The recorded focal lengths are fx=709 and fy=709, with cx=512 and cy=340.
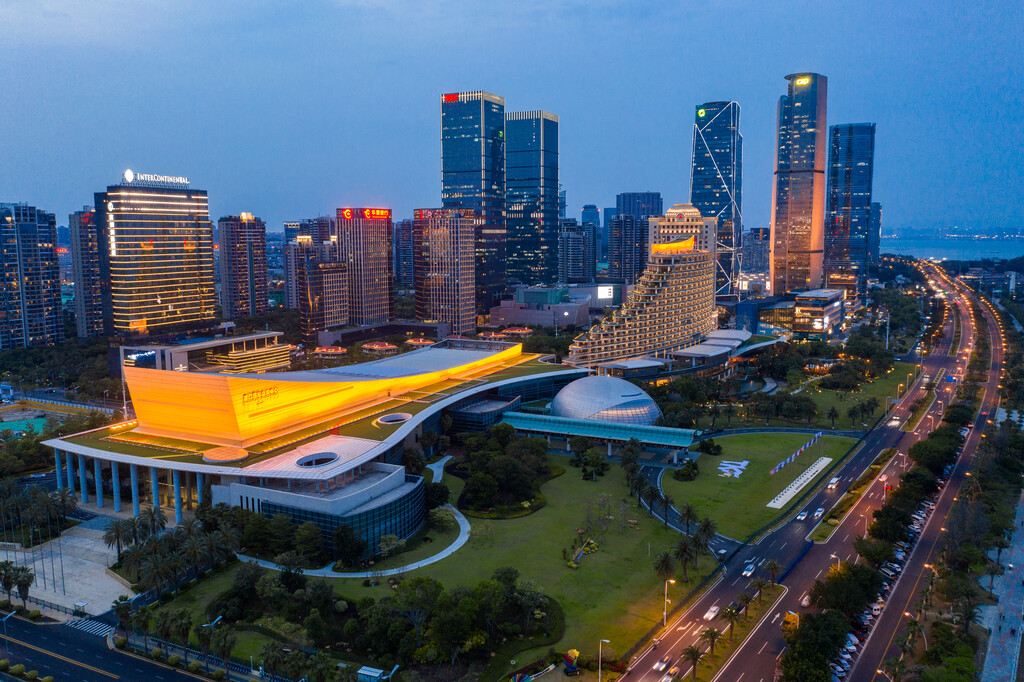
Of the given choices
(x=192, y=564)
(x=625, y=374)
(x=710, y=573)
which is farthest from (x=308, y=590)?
(x=625, y=374)

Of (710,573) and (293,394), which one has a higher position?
(293,394)

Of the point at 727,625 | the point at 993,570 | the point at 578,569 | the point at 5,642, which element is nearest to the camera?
the point at 5,642

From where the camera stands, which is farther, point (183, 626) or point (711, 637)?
point (183, 626)

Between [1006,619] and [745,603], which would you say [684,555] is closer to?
[745,603]

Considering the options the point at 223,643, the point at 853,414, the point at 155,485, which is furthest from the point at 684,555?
the point at 853,414

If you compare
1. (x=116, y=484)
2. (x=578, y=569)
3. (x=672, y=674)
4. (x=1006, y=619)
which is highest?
(x=116, y=484)

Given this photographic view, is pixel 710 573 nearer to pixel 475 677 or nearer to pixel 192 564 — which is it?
pixel 475 677

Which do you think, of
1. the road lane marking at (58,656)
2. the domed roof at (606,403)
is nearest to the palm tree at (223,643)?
the road lane marking at (58,656)
